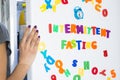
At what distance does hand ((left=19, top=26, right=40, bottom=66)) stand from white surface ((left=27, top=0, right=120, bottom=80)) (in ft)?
0.23

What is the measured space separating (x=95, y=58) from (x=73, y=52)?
0.15 meters

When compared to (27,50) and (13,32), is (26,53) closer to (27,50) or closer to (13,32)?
(27,50)

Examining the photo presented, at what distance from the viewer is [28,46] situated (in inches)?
45.0

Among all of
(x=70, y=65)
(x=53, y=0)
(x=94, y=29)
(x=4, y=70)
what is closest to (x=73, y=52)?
(x=70, y=65)

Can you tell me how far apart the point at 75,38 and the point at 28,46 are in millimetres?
299

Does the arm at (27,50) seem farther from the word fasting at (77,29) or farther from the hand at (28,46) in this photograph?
the word fasting at (77,29)

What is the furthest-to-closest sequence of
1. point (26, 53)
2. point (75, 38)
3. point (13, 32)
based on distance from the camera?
point (75, 38)
point (13, 32)
point (26, 53)

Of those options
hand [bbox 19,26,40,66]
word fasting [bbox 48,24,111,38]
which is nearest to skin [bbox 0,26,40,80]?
hand [bbox 19,26,40,66]

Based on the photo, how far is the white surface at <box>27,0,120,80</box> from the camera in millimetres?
1234

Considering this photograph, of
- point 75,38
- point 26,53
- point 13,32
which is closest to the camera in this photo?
point 26,53

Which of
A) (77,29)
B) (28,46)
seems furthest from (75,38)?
(28,46)

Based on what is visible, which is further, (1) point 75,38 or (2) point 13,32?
(1) point 75,38

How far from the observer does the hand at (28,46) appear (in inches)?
44.1

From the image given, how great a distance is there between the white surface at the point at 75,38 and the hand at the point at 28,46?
7 cm
